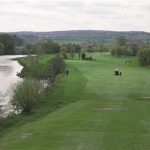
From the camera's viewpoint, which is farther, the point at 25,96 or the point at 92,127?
the point at 25,96

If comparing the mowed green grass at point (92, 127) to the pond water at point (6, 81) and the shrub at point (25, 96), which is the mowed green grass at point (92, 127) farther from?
the pond water at point (6, 81)

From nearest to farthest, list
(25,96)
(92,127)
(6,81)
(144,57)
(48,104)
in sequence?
1. (92,127)
2. (25,96)
3. (48,104)
4. (6,81)
5. (144,57)

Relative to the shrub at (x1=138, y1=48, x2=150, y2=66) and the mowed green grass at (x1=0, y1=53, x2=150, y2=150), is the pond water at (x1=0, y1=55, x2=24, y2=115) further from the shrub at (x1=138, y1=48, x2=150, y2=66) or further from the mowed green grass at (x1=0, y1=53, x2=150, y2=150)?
the shrub at (x1=138, y1=48, x2=150, y2=66)

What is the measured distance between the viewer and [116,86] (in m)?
69.5

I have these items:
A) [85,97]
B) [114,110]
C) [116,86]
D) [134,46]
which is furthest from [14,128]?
[134,46]

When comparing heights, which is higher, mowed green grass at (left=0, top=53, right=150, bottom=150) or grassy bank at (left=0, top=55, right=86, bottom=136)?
mowed green grass at (left=0, top=53, right=150, bottom=150)

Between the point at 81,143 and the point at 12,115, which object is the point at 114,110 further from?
the point at 81,143

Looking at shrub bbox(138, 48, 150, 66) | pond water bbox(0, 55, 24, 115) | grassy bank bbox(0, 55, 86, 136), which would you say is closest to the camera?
grassy bank bbox(0, 55, 86, 136)

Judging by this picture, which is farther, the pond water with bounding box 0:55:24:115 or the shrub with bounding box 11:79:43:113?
the pond water with bounding box 0:55:24:115

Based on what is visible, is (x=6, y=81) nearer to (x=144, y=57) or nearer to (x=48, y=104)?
(x=48, y=104)

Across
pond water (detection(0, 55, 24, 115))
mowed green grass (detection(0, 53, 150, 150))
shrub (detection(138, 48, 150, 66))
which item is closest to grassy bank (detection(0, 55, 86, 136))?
mowed green grass (detection(0, 53, 150, 150))

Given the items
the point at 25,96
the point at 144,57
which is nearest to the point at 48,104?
the point at 25,96

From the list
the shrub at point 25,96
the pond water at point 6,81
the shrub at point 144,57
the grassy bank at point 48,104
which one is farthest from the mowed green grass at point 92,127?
the shrub at point 144,57

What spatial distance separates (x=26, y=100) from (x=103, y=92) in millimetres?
17255
